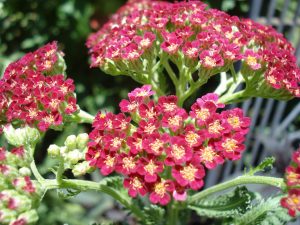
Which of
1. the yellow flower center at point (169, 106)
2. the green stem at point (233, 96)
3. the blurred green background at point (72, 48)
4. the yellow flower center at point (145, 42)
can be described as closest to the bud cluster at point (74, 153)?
the yellow flower center at point (169, 106)

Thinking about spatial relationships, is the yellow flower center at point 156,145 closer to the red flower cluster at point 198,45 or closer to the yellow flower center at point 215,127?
the yellow flower center at point 215,127

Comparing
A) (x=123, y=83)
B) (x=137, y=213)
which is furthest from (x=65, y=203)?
(x=137, y=213)

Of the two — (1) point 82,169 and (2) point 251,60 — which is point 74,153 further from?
(2) point 251,60

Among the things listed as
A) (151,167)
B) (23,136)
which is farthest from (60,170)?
(151,167)

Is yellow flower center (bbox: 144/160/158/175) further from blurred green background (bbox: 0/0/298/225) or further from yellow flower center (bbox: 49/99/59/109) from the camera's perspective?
blurred green background (bbox: 0/0/298/225)

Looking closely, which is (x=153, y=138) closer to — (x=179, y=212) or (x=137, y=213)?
(x=137, y=213)

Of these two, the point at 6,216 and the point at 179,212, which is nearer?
the point at 6,216

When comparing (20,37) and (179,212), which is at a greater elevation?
(20,37)

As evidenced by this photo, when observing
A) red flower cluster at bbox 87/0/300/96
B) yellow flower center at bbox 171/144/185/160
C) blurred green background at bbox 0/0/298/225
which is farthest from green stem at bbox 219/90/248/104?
blurred green background at bbox 0/0/298/225
